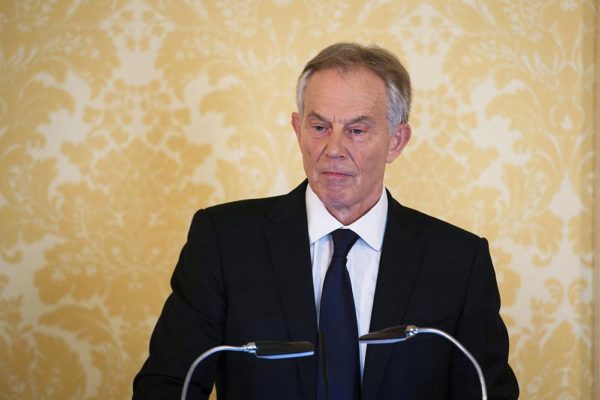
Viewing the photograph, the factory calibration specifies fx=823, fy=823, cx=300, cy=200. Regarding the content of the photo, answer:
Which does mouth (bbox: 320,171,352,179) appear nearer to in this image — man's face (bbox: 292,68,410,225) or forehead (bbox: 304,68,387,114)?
man's face (bbox: 292,68,410,225)

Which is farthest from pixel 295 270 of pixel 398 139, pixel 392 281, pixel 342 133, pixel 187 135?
pixel 187 135

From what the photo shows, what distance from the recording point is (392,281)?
77.5 inches

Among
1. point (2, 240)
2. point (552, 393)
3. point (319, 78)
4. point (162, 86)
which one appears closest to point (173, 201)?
point (162, 86)

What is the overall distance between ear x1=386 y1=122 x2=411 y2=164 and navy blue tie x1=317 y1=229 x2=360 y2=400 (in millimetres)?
364

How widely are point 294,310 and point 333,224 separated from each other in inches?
9.9

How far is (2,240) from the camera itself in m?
2.76

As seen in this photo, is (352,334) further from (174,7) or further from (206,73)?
(174,7)

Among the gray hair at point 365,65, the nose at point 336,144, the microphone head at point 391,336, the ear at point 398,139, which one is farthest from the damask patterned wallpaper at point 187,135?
the microphone head at point 391,336

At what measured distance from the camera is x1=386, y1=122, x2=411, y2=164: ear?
2.14 m

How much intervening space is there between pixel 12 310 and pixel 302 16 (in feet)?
4.55

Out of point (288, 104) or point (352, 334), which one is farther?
point (288, 104)

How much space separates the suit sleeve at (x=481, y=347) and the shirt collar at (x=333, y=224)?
254 mm

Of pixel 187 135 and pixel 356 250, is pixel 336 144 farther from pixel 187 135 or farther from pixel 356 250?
pixel 187 135

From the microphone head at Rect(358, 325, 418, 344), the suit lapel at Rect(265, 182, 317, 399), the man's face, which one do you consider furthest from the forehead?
the microphone head at Rect(358, 325, 418, 344)
